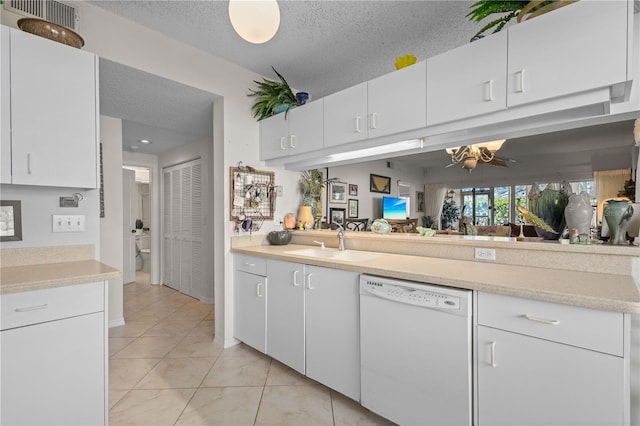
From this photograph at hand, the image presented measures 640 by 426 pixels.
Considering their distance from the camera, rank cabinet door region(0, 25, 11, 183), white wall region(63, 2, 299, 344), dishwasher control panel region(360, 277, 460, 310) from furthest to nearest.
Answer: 1. white wall region(63, 2, 299, 344)
2. cabinet door region(0, 25, 11, 183)
3. dishwasher control panel region(360, 277, 460, 310)

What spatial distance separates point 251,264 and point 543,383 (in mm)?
2068

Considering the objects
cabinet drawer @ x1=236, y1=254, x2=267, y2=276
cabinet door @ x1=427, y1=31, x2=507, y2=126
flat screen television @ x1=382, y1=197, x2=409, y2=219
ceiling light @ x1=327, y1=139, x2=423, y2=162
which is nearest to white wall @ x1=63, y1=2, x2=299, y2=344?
cabinet drawer @ x1=236, y1=254, x2=267, y2=276

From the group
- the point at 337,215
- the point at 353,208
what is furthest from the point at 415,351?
the point at 353,208

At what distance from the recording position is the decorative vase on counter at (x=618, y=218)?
1431 millimetres

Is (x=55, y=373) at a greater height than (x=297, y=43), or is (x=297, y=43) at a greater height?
(x=297, y=43)

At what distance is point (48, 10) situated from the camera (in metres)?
1.82

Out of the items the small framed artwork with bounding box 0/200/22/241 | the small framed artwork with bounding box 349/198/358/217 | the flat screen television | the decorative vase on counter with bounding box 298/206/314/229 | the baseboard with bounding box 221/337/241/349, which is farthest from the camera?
the flat screen television

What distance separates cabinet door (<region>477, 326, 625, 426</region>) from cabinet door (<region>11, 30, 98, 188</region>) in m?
2.35

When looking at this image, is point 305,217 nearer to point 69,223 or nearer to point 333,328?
point 333,328

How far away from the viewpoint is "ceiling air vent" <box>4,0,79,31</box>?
1706 mm

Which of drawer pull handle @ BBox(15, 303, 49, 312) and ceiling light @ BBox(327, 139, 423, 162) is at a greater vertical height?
ceiling light @ BBox(327, 139, 423, 162)

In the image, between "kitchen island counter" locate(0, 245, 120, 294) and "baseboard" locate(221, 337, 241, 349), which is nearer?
"kitchen island counter" locate(0, 245, 120, 294)

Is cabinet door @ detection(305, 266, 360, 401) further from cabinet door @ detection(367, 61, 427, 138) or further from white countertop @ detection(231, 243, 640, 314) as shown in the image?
cabinet door @ detection(367, 61, 427, 138)

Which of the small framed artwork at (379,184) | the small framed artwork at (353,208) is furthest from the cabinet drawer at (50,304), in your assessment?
the small framed artwork at (379,184)
